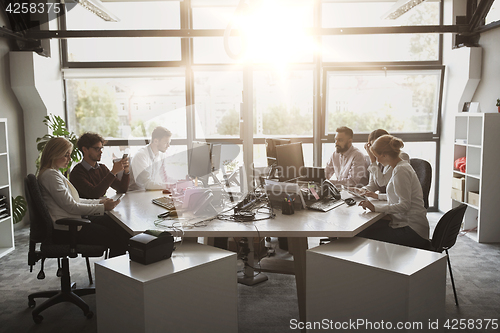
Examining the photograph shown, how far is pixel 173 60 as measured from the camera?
6.08 meters

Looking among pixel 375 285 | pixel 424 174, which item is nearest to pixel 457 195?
pixel 424 174

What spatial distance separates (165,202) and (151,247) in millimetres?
1180

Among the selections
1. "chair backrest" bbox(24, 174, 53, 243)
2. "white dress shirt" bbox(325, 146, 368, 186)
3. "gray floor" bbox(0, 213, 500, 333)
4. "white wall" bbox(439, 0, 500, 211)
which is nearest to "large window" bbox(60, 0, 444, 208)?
"white wall" bbox(439, 0, 500, 211)

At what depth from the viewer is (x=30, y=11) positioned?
5418 millimetres

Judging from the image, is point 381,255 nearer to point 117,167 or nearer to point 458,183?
point 117,167

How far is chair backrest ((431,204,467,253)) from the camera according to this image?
2844 mm

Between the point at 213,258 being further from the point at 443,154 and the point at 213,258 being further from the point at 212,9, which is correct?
the point at 443,154

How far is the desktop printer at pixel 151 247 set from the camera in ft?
7.62

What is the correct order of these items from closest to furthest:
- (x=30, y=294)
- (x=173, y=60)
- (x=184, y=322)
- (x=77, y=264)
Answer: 1. (x=184, y=322)
2. (x=30, y=294)
3. (x=77, y=264)
4. (x=173, y=60)

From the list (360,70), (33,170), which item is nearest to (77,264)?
(33,170)

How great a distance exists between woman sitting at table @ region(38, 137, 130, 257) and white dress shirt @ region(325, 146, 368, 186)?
2.38 m

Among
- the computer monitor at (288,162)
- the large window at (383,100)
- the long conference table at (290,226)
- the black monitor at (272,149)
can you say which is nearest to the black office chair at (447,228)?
the long conference table at (290,226)

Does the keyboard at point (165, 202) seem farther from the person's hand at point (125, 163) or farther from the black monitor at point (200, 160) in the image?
the person's hand at point (125, 163)

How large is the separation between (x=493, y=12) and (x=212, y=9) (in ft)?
11.9
